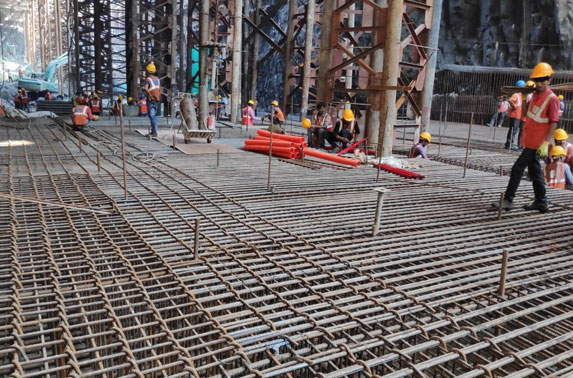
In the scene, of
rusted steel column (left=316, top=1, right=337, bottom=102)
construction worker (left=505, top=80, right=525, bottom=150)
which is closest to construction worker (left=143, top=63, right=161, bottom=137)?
rusted steel column (left=316, top=1, right=337, bottom=102)

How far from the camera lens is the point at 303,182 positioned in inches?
248

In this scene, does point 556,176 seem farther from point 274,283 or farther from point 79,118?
point 79,118

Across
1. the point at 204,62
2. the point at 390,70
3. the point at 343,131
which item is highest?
the point at 204,62

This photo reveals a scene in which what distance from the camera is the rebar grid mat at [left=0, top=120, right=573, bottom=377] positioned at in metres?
2.35

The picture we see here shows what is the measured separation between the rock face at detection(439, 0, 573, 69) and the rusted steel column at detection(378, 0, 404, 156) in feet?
63.1

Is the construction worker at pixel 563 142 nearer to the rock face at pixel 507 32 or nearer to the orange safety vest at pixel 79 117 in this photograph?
the orange safety vest at pixel 79 117

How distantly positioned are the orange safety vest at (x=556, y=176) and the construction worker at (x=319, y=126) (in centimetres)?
401

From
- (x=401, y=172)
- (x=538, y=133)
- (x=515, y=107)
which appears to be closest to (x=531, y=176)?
(x=538, y=133)

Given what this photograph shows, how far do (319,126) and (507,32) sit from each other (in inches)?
846

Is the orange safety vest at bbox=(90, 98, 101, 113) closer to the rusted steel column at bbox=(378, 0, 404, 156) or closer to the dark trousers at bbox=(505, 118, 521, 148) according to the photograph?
the rusted steel column at bbox=(378, 0, 404, 156)

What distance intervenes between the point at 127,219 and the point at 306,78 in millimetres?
12306

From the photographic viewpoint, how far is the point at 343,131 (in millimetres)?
9617

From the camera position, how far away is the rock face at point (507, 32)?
23688mm

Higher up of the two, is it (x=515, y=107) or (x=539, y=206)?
(x=515, y=107)
